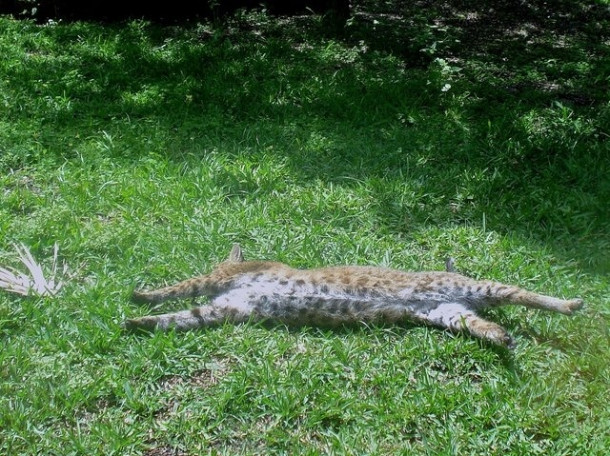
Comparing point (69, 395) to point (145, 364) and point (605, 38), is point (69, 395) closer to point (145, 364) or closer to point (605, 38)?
point (145, 364)

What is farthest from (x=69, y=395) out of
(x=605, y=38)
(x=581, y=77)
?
(x=605, y=38)

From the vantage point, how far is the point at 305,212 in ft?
20.2

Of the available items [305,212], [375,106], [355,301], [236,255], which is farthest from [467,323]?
[375,106]

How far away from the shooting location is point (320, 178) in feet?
21.9

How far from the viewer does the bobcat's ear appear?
17.6ft

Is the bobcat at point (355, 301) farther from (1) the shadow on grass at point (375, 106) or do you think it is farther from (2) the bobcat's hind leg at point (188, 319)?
(1) the shadow on grass at point (375, 106)

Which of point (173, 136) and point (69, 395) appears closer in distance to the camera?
point (69, 395)

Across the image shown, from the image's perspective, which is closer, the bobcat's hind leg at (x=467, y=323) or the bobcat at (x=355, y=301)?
the bobcat's hind leg at (x=467, y=323)

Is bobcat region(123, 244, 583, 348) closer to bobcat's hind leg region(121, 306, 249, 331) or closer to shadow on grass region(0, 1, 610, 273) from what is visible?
bobcat's hind leg region(121, 306, 249, 331)

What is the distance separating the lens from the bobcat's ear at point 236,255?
211 inches

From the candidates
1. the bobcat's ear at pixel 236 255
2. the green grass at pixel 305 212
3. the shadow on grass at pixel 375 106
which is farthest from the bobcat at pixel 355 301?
the shadow on grass at pixel 375 106

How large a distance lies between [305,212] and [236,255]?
942 mm

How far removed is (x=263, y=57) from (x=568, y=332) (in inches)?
202

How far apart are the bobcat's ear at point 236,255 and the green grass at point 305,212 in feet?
0.70
